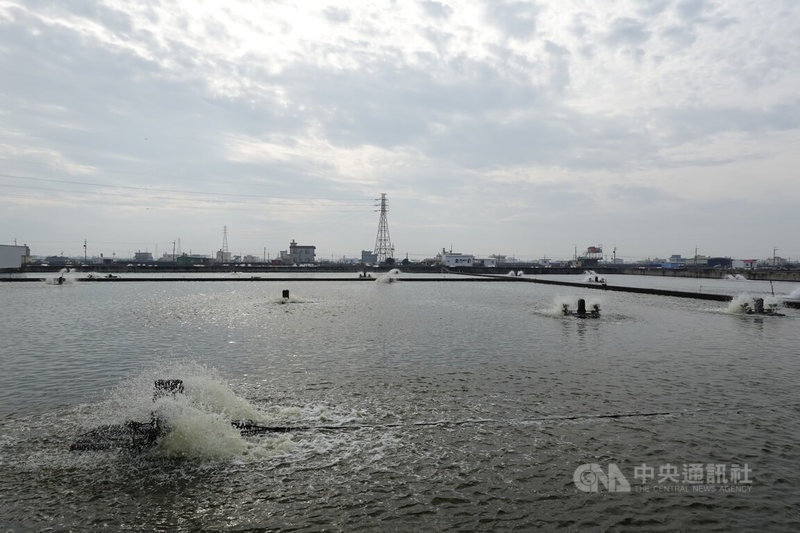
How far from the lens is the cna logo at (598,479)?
27.7 feet

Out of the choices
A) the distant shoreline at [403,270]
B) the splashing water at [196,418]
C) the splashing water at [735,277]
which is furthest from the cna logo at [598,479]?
the splashing water at [735,277]

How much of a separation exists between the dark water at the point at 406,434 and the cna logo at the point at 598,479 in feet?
0.40

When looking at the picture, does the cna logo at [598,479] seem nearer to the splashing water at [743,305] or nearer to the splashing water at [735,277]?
the splashing water at [743,305]

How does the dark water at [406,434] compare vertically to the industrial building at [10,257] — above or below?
below

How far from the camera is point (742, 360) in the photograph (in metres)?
19.2

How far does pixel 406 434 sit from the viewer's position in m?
10.9

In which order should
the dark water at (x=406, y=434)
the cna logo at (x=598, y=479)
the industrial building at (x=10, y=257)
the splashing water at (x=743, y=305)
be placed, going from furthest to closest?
the industrial building at (x=10, y=257), the splashing water at (x=743, y=305), the cna logo at (x=598, y=479), the dark water at (x=406, y=434)

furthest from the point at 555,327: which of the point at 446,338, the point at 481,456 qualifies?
the point at 481,456

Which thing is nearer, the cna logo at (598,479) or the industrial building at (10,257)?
the cna logo at (598,479)

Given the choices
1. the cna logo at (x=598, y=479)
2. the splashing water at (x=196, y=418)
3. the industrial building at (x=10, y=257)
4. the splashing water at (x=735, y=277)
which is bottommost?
the cna logo at (x=598, y=479)

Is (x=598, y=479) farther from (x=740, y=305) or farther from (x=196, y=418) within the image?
(x=740, y=305)

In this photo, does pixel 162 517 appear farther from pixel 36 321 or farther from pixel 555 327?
pixel 36 321

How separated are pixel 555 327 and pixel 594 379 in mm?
13647

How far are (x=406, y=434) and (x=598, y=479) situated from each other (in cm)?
405
